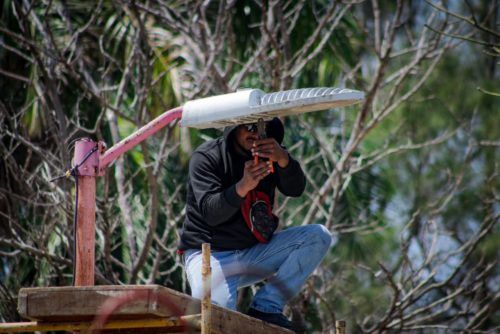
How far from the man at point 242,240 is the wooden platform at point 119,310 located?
74 cm

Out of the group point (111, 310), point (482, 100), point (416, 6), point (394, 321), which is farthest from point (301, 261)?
point (416, 6)

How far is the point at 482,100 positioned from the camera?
15.9 metres

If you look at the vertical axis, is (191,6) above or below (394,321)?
above

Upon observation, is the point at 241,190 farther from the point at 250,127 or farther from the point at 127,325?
the point at 127,325

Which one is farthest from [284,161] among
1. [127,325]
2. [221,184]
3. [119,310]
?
[119,310]

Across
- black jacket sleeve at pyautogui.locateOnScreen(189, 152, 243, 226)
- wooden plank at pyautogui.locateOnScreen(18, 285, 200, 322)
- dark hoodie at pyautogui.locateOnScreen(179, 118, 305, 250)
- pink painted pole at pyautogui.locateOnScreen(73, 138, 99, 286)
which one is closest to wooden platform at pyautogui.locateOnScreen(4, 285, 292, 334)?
wooden plank at pyautogui.locateOnScreen(18, 285, 200, 322)

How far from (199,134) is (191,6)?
151 cm

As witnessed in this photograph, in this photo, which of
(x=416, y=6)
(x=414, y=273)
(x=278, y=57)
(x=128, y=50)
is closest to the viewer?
(x=278, y=57)

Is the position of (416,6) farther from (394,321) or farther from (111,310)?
(111,310)

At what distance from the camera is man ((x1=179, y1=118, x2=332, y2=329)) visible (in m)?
5.67

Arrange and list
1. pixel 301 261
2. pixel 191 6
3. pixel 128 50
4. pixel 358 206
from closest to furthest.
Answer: pixel 301 261 → pixel 191 6 → pixel 128 50 → pixel 358 206

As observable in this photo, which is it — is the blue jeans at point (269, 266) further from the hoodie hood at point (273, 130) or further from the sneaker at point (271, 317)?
the hoodie hood at point (273, 130)

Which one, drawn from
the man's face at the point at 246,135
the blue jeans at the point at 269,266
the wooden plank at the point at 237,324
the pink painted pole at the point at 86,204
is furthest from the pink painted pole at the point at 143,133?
the wooden plank at the point at 237,324

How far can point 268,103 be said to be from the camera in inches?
208
